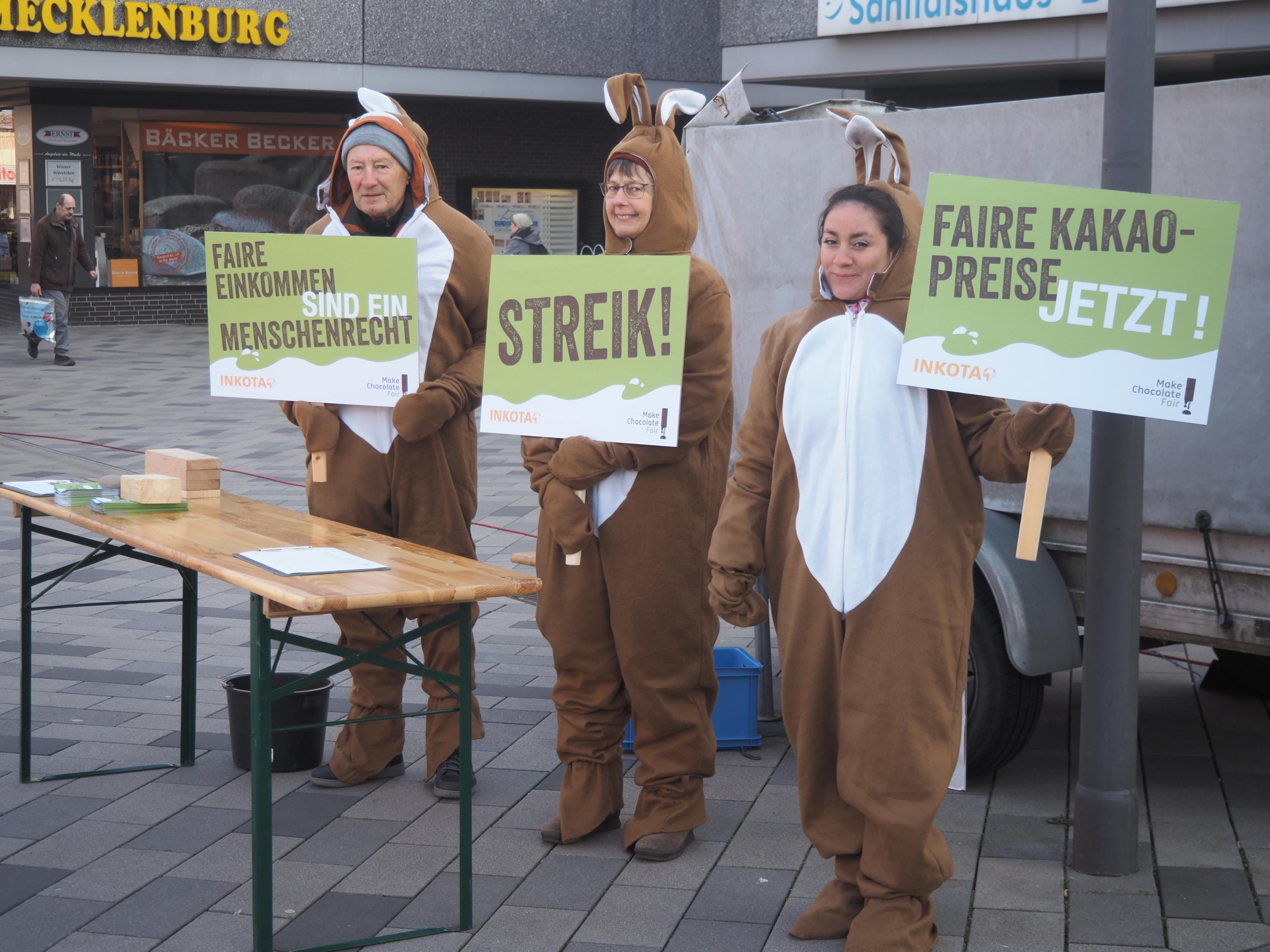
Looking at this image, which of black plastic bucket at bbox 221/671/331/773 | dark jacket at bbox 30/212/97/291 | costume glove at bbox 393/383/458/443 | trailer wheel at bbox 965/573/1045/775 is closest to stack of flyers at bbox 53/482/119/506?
black plastic bucket at bbox 221/671/331/773

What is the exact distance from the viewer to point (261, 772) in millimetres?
3141

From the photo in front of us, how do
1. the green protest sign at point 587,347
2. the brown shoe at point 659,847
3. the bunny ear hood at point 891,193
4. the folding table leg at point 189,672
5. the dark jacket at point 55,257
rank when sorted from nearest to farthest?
the bunny ear hood at point 891,193, the green protest sign at point 587,347, the brown shoe at point 659,847, the folding table leg at point 189,672, the dark jacket at point 55,257

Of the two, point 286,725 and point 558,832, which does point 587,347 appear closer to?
point 558,832

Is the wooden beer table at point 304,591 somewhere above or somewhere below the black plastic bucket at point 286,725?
above

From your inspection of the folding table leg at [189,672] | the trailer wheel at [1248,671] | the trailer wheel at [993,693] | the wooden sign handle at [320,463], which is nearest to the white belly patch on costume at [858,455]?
the trailer wheel at [993,693]

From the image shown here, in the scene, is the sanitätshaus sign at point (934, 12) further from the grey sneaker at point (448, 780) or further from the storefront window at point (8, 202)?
the storefront window at point (8, 202)

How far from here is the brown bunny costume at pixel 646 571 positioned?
12.6 feet

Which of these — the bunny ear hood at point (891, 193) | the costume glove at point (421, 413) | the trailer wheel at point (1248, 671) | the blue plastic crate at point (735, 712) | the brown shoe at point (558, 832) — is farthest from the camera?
the trailer wheel at point (1248, 671)

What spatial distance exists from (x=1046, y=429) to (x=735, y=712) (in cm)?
214

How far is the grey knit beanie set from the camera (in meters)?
4.20

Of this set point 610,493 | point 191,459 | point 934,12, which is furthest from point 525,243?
point 610,493

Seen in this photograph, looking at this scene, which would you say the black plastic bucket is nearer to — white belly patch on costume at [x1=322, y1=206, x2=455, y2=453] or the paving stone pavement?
the paving stone pavement

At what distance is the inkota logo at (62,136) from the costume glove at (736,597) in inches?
776

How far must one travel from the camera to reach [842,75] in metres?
15.5
